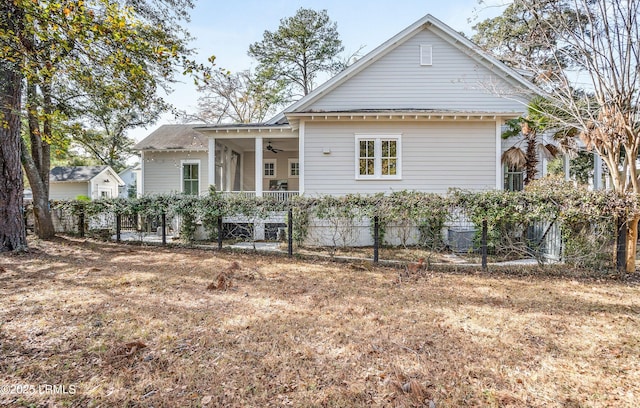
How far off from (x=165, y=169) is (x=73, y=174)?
42.3 ft

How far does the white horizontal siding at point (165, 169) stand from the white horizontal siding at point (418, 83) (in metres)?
6.79

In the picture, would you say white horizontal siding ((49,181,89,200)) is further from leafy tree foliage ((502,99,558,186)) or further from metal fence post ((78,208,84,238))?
leafy tree foliage ((502,99,558,186))

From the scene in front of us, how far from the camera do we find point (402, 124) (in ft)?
31.7

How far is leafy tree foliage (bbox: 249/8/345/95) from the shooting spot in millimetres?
20625

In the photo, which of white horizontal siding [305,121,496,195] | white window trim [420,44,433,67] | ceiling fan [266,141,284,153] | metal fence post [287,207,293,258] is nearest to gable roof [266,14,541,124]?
white window trim [420,44,433,67]

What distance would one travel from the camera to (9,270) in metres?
5.81

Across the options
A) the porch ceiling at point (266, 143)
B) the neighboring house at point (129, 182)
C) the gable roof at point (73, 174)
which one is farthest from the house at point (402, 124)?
the neighboring house at point (129, 182)

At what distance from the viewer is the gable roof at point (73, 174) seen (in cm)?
2166

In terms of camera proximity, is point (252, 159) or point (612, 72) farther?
point (252, 159)

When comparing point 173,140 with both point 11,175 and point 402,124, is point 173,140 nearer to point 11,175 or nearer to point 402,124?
point 11,175

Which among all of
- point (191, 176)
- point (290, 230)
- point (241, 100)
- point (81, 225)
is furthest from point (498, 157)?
point (241, 100)

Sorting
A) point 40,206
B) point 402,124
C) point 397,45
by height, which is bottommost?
→ point 40,206

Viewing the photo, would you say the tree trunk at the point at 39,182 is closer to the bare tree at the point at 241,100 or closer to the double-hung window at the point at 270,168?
the double-hung window at the point at 270,168

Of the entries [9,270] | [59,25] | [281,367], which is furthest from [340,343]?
[9,270]
